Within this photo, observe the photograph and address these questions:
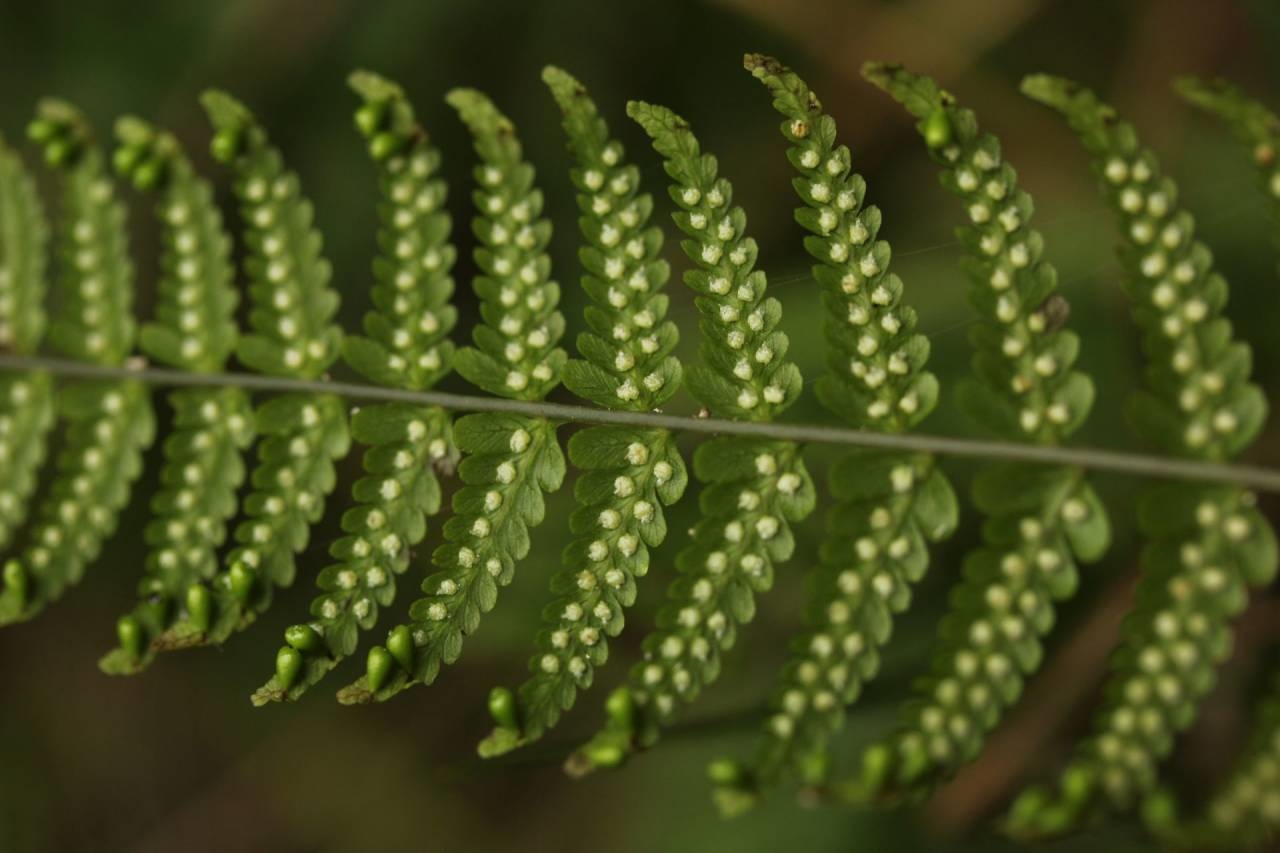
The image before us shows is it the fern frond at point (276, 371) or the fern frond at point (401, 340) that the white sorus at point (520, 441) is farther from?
the fern frond at point (276, 371)

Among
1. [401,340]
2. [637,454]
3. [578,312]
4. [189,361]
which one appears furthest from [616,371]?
[578,312]

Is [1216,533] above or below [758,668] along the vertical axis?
above

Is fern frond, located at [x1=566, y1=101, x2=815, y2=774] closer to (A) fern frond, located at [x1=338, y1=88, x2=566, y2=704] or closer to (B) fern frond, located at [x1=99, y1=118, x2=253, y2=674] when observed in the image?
(A) fern frond, located at [x1=338, y1=88, x2=566, y2=704]

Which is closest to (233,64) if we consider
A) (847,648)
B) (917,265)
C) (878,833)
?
(917,265)

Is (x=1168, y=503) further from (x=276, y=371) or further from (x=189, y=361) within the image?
(x=189, y=361)

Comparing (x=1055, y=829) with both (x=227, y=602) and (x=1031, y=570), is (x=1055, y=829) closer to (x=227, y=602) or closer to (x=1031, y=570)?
(x=1031, y=570)
